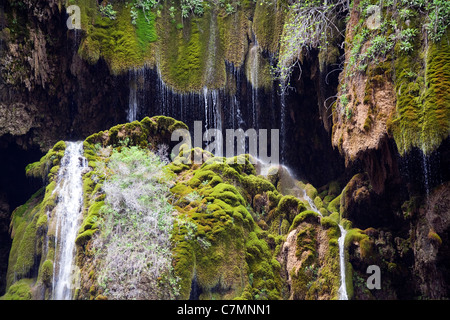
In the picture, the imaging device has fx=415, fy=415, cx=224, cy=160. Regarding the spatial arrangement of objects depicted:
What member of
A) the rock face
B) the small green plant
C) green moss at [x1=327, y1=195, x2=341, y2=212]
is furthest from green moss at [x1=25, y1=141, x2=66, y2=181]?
green moss at [x1=327, y1=195, x2=341, y2=212]

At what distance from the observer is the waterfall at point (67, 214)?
9125mm

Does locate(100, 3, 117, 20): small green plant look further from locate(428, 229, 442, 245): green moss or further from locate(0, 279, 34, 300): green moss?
locate(428, 229, 442, 245): green moss

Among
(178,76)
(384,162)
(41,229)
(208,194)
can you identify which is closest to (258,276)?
(208,194)

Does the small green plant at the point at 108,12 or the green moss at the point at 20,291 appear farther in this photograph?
the small green plant at the point at 108,12

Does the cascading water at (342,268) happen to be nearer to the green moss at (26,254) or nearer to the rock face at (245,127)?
the rock face at (245,127)

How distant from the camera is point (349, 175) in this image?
13.9m

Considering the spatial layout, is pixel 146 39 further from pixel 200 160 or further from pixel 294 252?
pixel 294 252

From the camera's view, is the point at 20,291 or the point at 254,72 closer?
the point at 20,291

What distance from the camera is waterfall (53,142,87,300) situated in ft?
29.9

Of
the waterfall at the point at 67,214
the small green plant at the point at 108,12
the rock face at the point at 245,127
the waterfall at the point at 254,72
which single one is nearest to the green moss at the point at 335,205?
the rock face at the point at 245,127

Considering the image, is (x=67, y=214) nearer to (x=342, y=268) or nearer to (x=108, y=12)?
(x=342, y=268)

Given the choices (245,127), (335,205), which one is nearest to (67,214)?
(245,127)

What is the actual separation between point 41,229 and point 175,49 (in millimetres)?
8314

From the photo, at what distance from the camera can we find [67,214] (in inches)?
403
